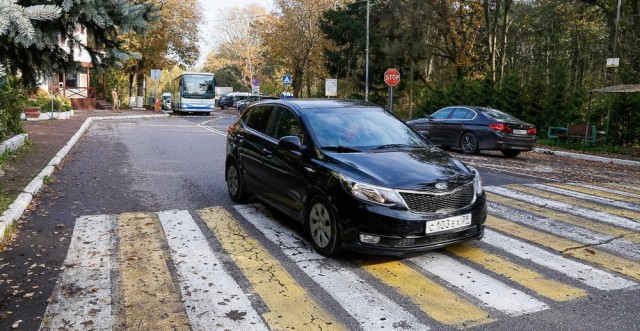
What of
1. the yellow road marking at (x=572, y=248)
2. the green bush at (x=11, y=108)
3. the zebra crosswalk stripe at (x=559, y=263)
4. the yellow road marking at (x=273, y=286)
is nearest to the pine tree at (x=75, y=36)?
the yellow road marking at (x=273, y=286)

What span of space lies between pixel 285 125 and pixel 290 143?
70cm

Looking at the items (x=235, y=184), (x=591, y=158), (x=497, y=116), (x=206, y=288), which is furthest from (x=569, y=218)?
(x=591, y=158)

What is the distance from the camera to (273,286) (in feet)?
14.3

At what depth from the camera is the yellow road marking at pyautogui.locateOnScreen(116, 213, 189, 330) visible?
370 cm

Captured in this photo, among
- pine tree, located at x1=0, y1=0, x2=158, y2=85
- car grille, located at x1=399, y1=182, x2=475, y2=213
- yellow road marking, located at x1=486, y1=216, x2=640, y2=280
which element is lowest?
yellow road marking, located at x1=486, y1=216, x2=640, y2=280

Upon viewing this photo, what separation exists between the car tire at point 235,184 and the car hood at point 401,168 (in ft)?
8.03

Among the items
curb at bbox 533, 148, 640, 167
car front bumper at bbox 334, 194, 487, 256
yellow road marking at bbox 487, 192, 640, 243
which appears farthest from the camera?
curb at bbox 533, 148, 640, 167

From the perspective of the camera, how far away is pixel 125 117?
32469mm

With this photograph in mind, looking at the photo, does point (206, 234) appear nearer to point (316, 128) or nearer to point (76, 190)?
point (316, 128)

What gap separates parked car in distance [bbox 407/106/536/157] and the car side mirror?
8.67 m

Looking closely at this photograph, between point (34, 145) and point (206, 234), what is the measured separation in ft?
34.5

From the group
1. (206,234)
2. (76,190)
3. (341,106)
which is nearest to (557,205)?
(341,106)

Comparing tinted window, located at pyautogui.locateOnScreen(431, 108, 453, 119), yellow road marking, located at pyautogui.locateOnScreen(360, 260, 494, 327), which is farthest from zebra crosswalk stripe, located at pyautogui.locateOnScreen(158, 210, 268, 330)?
tinted window, located at pyautogui.locateOnScreen(431, 108, 453, 119)

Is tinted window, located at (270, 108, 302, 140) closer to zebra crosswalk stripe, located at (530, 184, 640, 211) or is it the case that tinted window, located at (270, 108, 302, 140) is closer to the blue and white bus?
zebra crosswalk stripe, located at (530, 184, 640, 211)
